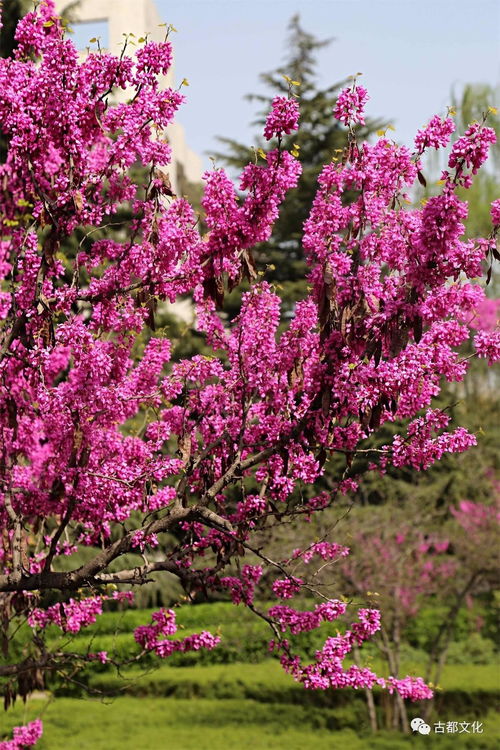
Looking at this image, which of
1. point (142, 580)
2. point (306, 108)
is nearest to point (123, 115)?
point (142, 580)

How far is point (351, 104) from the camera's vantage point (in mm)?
4773

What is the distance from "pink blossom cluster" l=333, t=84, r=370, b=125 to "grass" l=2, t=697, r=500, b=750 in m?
11.2

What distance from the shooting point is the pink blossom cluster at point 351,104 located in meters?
4.75

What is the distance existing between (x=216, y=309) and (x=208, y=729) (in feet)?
38.5

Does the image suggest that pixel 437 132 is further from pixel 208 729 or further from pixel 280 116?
pixel 208 729

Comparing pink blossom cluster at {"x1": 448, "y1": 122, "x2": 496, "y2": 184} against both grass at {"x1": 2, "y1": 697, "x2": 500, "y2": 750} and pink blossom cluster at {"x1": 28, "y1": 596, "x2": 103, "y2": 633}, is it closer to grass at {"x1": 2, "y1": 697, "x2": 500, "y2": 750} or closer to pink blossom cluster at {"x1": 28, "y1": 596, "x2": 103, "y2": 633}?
pink blossom cluster at {"x1": 28, "y1": 596, "x2": 103, "y2": 633}

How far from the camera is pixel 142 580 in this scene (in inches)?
192

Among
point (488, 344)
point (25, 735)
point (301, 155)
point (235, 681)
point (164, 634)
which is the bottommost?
point (235, 681)

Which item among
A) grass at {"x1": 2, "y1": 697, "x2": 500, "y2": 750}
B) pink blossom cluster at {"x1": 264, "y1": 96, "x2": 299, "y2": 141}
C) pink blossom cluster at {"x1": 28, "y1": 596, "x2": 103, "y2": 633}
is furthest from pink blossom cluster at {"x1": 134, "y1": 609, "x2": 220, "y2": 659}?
grass at {"x1": 2, "y1": 697, "x2": 500, "y2": 750}

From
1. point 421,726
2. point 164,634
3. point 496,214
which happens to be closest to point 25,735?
point 164,634

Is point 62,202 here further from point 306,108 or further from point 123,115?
point 306,108

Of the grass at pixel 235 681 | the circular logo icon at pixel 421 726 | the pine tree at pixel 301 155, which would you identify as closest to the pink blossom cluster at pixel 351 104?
the circular logo icon at pixel 421 726

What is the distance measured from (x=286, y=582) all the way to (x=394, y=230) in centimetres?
213

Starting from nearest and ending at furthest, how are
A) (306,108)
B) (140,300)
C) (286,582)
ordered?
(140,300) < (286,582) < (306,108)
